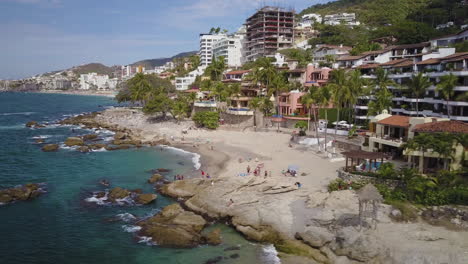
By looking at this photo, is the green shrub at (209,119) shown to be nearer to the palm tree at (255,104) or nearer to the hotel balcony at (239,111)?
the hotel balcony at (239,111)

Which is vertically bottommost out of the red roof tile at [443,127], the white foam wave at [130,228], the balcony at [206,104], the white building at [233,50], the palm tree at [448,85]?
the white foam wave at [130,228]

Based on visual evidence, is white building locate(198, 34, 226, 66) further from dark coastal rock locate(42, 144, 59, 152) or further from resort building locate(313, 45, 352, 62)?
dark coastal rock locate(42, 144, 59, 152)

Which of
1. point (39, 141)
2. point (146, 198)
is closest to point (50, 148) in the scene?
point (39, 141)

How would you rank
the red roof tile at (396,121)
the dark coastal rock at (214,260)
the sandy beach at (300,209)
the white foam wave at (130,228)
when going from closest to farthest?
the sandy beach at (300,209) → the dark coastal rock at (214,260) → the white foam wave at (130,228) → the red roof tile at (396,121)

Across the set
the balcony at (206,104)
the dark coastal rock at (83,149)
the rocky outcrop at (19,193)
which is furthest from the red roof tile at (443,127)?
the balcony at (206,104)

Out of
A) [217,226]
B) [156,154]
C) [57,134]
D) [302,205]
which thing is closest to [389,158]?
[302,205]

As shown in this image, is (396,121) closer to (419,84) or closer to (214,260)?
(419,84)
